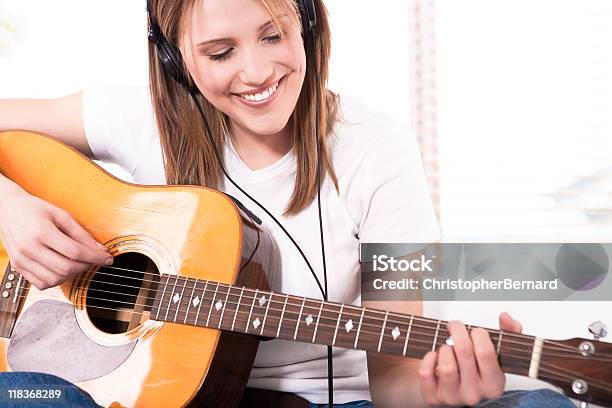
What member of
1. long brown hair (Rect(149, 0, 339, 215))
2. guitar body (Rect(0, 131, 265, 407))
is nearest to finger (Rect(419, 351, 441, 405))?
guitar body (Rect(0, 131, 265, 407))

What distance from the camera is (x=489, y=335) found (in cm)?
82

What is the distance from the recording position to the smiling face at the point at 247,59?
3.41ft

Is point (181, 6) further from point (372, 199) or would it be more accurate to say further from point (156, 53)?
point (372, 199)

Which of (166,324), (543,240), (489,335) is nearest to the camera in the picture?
(489,335)

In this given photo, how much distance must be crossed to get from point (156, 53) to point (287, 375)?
509 mm

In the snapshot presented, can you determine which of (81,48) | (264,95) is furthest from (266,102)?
(81,48)

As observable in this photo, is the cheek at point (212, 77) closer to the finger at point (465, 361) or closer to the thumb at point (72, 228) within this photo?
the thumb at point (72, 228)

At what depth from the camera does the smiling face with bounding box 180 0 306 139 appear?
1040 mm

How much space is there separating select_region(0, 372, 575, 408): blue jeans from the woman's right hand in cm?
15

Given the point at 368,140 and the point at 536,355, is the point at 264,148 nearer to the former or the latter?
the point at 368,140

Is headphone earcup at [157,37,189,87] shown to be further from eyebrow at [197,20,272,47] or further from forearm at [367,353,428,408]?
forearm at [367,353,428,408]

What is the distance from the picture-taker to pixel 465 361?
0.82 meters

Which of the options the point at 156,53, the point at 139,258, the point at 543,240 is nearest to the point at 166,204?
the point at 139,258

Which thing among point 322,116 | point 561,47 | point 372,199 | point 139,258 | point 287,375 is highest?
point 561,47
